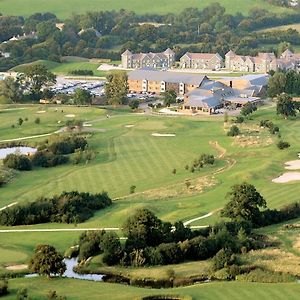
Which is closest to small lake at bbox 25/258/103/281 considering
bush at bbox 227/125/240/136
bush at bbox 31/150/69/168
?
bush at bbox 31/150/69/168

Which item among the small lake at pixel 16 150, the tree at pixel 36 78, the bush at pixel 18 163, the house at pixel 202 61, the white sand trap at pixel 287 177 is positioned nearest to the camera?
the white sand trap at pixel 287 177

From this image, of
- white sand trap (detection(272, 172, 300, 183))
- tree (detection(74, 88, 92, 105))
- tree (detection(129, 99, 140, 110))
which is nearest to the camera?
white sand trap (detection(272, 172, 300, 183))

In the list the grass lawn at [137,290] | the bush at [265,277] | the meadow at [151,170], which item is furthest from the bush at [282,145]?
the grass lawn at [137,290]

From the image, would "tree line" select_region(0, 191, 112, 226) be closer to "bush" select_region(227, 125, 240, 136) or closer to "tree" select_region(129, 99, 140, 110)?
"bush" select_region(227, 125, 240, 136)

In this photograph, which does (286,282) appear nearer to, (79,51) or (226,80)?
(226,80)

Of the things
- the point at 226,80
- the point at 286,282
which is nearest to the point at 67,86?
the point at 226,80

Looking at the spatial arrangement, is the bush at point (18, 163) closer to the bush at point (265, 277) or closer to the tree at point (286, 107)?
the bush at point (265, 277)

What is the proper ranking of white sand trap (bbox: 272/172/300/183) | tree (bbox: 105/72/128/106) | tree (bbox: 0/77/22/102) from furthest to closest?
1. tree (bbox: 0/77/22/102)
2. tree (bbox: 105/72/128/106)
3. white sand trap (bbox: 272/172/300/183)

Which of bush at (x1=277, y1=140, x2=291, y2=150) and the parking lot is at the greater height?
→ bush at (x1=277, y1=140, x2=291, y2=150)
